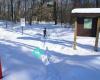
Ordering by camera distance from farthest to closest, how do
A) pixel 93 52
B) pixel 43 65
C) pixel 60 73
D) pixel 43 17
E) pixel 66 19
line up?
pixel 43 17, pixel 66 19, pixel 93 52, pixel 43 65, pixel 60 73

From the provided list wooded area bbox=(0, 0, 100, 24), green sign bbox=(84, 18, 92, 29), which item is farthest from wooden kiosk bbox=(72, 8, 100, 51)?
wooded area bbox=(0, 0, 100, 24)

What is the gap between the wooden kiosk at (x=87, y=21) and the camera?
53.3 feet

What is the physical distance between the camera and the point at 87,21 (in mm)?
18906

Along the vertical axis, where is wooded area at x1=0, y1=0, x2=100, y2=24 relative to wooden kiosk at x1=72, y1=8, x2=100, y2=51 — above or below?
above

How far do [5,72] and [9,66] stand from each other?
3.27 ft

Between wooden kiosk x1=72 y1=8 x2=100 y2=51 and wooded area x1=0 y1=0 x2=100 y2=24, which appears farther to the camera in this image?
wooded area x1=0 y1=0 x2=100 y2=24

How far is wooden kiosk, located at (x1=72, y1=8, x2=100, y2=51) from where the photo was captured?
16234 millimetres

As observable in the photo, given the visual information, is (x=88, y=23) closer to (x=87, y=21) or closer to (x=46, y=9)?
(x=87, y=21)

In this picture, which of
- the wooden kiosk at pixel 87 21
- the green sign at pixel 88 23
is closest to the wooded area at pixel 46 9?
the wooden kiosk at pixel 87 21

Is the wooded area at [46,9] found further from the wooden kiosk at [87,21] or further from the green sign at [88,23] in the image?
the green sign at [88,23]

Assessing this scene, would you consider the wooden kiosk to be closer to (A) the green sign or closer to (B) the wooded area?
(A) the green sign

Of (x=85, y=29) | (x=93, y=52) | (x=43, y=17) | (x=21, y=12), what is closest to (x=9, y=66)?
(x=93, y=52)

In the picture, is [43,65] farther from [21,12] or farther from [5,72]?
[21,12]

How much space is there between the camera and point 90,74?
9227mm
